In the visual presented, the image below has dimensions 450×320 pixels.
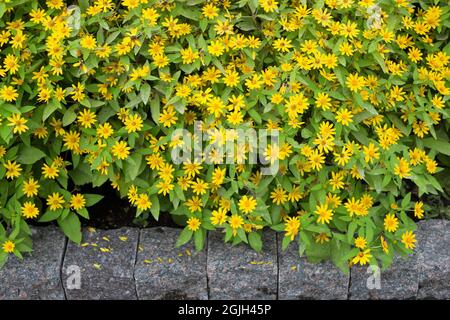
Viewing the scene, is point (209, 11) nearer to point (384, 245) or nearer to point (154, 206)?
point (154, 206)

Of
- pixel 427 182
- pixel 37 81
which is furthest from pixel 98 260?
pixel 427 182

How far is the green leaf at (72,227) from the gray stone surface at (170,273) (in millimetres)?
240

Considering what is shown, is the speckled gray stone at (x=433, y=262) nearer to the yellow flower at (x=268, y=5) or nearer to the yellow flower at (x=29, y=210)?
the yellow flower at (x=268, y=5)

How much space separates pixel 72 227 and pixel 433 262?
134 centimetres

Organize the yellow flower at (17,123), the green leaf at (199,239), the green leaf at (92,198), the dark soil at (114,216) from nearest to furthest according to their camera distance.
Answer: the yellow flower at (17,123) → the green leaf at (199,239) → the green leaf at (92,198) → the dark soil at (114,216)

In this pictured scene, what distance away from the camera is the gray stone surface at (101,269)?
108 inches

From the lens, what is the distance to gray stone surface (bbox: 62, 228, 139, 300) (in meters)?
2.74

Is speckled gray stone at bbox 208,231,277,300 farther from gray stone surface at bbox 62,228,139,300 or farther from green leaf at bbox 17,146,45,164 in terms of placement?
green leaf at bbox 17,146,45,164

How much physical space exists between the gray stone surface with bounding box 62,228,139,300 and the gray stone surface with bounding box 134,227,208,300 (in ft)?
0.13

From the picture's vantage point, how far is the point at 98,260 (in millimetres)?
2760

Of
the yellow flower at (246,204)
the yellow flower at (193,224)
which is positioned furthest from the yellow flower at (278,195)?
the yellow flower at (193,224)

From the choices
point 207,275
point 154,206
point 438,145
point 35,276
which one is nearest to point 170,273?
point 207,275

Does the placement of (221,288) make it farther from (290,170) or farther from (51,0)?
(51,0)

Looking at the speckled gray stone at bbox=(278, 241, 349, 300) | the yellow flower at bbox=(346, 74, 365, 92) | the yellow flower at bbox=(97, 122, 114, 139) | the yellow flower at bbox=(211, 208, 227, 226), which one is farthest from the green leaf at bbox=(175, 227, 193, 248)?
the yellow flower at bbox=(346, 74, 365, 92)
